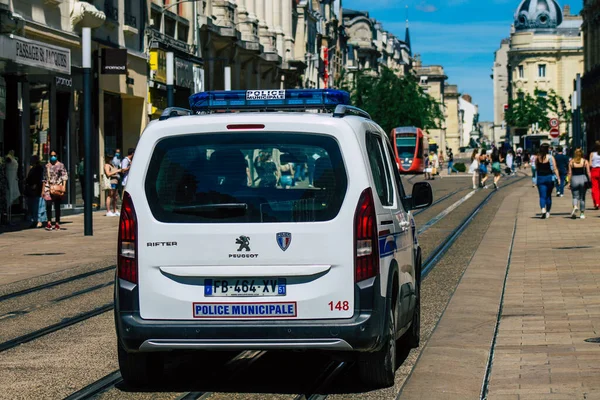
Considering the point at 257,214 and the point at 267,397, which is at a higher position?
the point at 257,214

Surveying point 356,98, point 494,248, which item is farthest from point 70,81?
point 356,98

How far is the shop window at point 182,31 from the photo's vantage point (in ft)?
147

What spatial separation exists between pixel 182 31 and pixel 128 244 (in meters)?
38.2

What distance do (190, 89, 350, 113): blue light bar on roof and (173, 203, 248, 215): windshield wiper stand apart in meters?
1.09

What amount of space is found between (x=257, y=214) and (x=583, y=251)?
11834 mm

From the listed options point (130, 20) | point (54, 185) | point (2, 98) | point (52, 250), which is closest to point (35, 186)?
point (54, 185)

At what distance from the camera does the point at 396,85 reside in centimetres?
10144

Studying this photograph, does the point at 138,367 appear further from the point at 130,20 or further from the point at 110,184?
the point at 130,20

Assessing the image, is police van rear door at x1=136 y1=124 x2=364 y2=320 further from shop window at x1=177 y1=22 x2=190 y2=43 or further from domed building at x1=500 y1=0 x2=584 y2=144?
domed building at x1=500 y1=0 x2=584 y2=144

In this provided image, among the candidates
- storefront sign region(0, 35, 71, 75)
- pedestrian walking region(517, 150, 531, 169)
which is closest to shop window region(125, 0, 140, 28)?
storefront sign region(0, 35, 71, 75)

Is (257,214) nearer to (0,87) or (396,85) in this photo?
(0,87)

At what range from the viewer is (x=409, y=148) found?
82500mm

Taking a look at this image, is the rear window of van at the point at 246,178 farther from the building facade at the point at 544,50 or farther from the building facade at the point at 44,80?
the building facade at the point at 544,50

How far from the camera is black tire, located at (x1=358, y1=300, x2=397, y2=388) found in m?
7.84
